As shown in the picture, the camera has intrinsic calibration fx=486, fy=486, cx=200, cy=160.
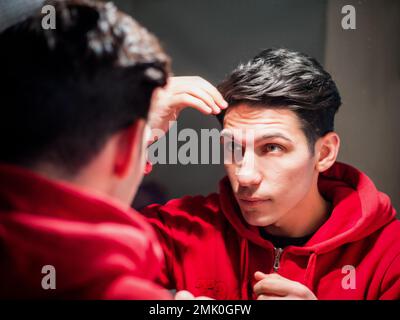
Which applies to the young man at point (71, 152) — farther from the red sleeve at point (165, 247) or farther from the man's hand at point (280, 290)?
the red sleeve at point (165, 247)

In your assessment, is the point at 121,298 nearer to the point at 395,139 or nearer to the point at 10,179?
the point at 10,179

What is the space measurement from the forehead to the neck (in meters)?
0.21

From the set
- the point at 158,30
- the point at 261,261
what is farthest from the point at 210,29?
the point at 261,261

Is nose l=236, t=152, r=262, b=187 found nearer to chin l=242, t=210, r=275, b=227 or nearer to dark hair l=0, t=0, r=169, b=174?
chin l=242, t=210, r=275, b=227

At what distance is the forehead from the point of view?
3.99 feet

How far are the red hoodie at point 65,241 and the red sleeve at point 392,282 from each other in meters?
0.67

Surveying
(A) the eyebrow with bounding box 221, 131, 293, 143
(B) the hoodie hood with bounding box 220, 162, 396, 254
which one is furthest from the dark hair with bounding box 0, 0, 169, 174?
(B) the hoodie hood with bounding box 220, 162, 396, 254

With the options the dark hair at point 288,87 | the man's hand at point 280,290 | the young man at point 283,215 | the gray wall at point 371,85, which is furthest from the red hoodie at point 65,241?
the gray wall at point 371,85

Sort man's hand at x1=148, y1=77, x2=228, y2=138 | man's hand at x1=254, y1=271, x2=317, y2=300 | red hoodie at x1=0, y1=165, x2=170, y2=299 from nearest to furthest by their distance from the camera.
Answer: red hoodie at x1=0, y1=165, x2=170, y2=299, man's hand at x1=254, y1=271, x2=317, y2=300, man's hand at x1=148, y1=77, x2=228, y2=138

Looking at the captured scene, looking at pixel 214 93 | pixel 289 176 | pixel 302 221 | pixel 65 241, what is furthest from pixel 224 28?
pixel 65 241

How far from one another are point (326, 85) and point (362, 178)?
27 centimetres

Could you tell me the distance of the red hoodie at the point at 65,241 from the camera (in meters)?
0.68

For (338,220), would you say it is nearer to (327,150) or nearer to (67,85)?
(327,150)

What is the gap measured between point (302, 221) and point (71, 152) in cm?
77
